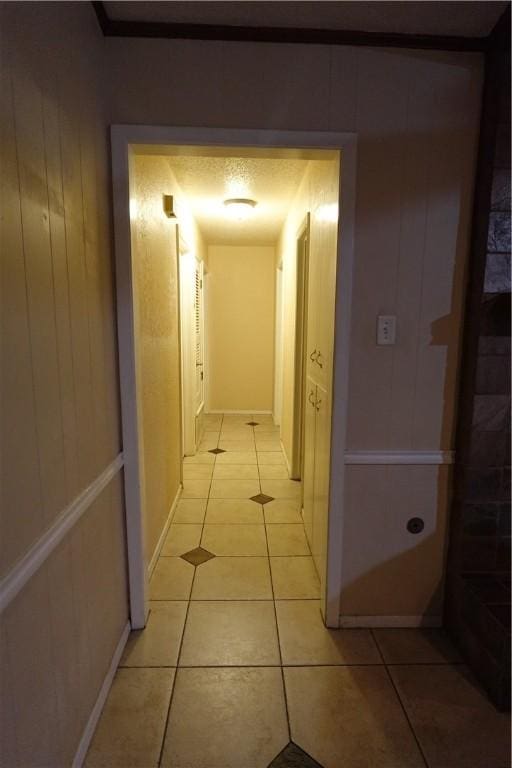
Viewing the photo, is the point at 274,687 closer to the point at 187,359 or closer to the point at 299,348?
the point at 299,348

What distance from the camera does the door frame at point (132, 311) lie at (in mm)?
1372

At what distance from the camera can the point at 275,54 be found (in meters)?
1.35

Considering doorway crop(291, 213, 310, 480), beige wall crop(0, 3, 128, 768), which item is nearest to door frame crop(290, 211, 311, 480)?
doorway crop(291, 213, 310, 480)

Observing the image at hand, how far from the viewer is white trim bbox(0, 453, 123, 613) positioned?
0.77m

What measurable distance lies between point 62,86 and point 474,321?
5.08 ft

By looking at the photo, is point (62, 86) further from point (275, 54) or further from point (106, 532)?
point (106, 532)

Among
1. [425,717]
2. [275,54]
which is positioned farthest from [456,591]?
[275,54]

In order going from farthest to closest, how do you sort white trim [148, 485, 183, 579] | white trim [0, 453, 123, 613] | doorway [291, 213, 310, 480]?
doorway [291, 213, 310, 480] < white trim [148, 485, 183, 579] < white trim [0, 453, 123, 613]

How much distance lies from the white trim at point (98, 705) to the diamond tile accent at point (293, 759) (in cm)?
56

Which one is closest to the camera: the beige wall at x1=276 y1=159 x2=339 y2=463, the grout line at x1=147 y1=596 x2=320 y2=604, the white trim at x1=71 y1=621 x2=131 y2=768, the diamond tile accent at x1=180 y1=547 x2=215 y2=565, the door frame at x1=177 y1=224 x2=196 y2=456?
the white trim at x1=71 y1=621 x2=131 y2=768

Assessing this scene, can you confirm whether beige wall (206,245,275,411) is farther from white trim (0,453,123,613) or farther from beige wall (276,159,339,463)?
white trim (0,453,123,613)

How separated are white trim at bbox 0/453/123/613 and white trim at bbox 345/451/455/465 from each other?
0.97 meters

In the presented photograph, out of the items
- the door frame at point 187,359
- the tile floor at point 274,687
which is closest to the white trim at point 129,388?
the tile floor at point 274,687

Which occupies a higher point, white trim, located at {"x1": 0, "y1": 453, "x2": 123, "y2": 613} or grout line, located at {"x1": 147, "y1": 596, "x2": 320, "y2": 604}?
white trim, located at {"x1": 0, "y1": 453, "x2": 123, "y2": 613}
